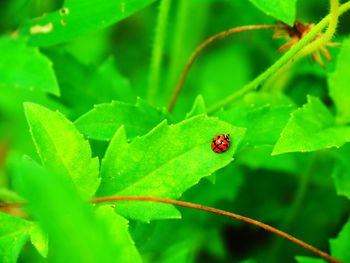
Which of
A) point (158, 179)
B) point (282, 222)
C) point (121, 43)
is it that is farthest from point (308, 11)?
point (158, 179)

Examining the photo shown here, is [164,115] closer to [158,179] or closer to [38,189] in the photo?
[158,179]

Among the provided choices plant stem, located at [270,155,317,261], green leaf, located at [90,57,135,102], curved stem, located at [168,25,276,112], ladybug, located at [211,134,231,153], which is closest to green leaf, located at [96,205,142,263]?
ladybug, located at [211,134,231,153]

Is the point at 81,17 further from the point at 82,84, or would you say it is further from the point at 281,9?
the point at 281,9

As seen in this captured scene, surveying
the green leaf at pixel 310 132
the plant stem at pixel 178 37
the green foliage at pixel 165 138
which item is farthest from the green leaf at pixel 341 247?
the plant stem at pixel 178 37

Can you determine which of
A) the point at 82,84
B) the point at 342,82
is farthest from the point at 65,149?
the point at 342,82

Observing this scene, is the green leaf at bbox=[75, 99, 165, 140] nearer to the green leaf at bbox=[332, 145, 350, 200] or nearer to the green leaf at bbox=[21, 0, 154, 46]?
the green leaf at bbox=[21, 0, 154, 46]
